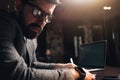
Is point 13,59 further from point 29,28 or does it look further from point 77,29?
point 77,29

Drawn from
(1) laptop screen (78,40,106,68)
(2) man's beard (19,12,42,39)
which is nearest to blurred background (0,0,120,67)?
(1) laptop screen (78,40,106,68)

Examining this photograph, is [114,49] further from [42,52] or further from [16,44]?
[42,52]

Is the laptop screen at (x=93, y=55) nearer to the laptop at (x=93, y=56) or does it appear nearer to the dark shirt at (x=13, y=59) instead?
the laptop at (x=93, y=56)

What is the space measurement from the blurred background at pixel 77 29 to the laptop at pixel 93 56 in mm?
350

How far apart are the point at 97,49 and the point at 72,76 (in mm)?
630

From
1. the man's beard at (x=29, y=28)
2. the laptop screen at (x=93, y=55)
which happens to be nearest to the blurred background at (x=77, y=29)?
the laptop screen at (x=93, y=55)

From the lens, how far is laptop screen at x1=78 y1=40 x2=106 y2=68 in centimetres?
160

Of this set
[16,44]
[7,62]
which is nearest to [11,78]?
[7,62]

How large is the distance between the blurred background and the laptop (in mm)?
350

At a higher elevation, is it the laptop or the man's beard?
the man's beard

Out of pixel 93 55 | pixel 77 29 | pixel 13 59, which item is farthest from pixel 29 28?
pixel 77 29

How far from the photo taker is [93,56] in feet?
5.56

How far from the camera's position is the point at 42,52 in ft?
14.1

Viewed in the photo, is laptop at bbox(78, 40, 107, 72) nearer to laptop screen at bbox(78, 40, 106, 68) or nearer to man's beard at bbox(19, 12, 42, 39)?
laptop screen at bbox(78, 40, 106, 68)
